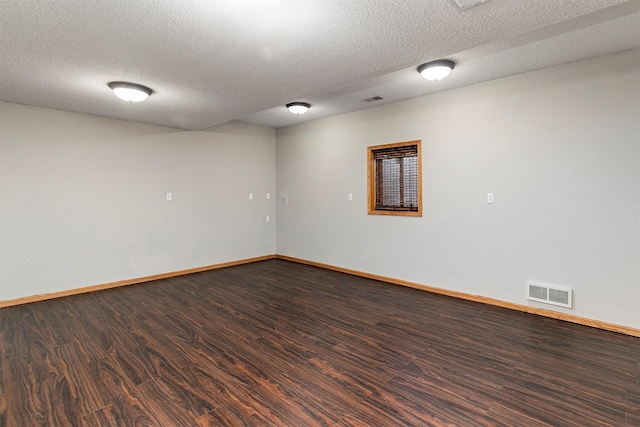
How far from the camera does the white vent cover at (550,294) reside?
329 cm

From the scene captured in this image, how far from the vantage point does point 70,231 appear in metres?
4.27

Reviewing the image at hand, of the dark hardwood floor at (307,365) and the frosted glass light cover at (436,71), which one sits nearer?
the dark hardwood floor at (307,365)

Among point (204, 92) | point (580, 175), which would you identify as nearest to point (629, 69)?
point (580, 175)

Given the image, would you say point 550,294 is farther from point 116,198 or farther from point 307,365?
point 116,198

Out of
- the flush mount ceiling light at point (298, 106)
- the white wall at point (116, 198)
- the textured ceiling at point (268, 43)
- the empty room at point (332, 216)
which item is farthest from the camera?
the flush mount ceiling light at point (298, 106)

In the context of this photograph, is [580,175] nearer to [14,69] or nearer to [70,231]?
[14,69]

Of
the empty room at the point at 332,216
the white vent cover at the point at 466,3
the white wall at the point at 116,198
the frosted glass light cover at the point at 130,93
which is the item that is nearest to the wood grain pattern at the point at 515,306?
the empty room at the point at 332,216

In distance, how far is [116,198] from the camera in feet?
15.2

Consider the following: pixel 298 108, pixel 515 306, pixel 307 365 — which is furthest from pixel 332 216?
pixel 307 365

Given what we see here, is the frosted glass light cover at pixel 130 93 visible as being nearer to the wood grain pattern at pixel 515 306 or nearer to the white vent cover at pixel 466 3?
the white vent cover at pixel 466 3

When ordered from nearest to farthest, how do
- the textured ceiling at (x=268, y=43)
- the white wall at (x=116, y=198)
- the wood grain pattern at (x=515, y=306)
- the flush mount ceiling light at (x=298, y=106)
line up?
1. the textured ceiling at (x=268, y=43)
2. the wood grain pattern at (x=515, y=306)
3. the white wall at (x=116, y=198)
4. the flush mount ceiling light at (x=298, y=106)

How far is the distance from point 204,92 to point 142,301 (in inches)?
103

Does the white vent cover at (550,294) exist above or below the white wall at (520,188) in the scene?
below

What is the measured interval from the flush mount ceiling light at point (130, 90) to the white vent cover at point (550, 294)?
4538 millimetres
